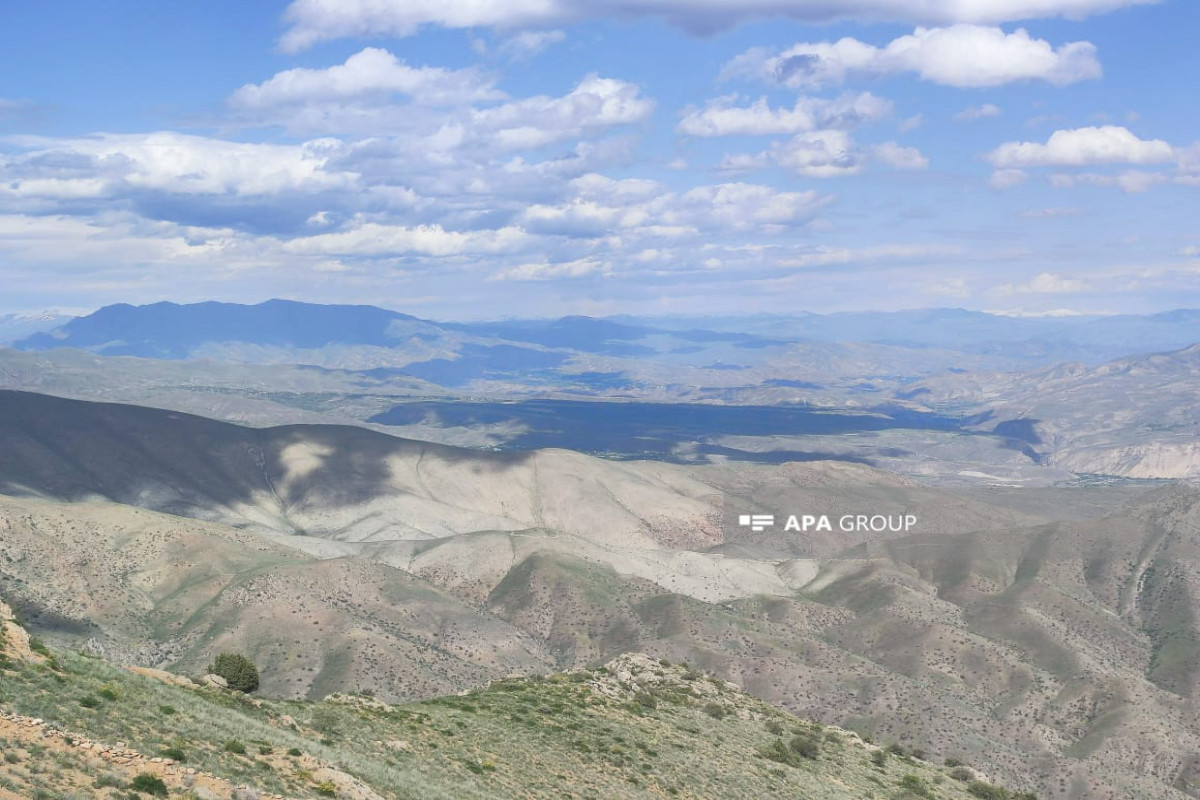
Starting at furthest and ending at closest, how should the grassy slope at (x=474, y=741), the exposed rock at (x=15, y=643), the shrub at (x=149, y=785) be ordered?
the exposed rock at (x=15, y=643) < the grassy slope at (x=474, y=741) < the shrub at (x=149, y=785)

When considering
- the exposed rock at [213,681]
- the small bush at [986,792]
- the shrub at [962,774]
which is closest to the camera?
the exposed rock at [213,681]

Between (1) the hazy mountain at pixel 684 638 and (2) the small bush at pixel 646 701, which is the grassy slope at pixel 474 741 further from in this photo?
(1) the hazy mountain at pixel 684 638

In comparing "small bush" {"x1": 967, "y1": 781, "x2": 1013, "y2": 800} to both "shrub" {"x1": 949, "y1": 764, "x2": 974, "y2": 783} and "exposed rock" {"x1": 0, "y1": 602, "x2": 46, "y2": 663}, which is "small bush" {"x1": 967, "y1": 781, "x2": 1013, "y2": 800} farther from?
"exposed rock" {"x1": 0, "y1": 602, "x2": 46, "y2": 663}

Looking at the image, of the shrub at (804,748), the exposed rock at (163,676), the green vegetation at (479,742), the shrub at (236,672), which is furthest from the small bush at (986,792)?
the exposed rock at (163,676)

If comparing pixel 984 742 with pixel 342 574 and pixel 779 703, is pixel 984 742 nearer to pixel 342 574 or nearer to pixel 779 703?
pixel 779 703

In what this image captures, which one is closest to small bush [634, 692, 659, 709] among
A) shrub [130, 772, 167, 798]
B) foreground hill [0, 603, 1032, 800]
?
foreground hill [0, 603, 1032, 800]

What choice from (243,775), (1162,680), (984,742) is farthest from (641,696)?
(1162,680)
